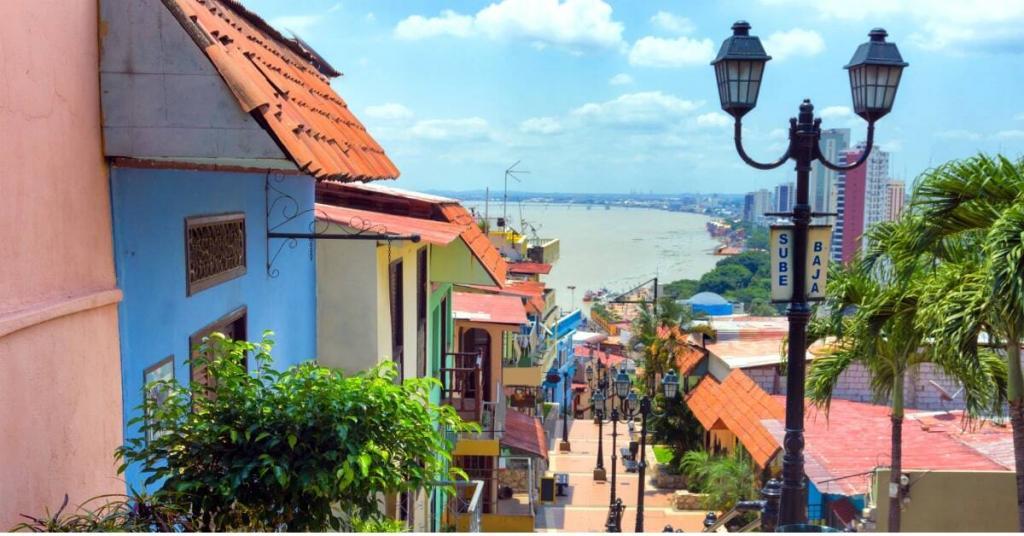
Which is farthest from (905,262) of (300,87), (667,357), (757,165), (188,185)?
(667,357)

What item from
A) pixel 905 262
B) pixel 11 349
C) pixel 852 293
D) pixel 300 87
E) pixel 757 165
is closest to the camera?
pixel 11 349

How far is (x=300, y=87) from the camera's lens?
603cm

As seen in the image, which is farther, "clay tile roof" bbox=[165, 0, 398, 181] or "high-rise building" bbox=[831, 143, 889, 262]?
"high-rise building" bbox=[831, 143, 889, 262]

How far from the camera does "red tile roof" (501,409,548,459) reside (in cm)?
1859

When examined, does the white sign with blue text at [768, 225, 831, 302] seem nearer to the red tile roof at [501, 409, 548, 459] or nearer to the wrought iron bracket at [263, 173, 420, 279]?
the wrought iron bracket at [263, 173, 420, 279]

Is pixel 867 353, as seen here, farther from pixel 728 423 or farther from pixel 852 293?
pixel 728 423

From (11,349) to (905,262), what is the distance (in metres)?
6.86

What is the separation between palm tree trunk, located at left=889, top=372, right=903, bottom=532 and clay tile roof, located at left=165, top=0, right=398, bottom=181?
6632 millimetres

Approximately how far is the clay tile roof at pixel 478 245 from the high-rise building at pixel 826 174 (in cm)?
395

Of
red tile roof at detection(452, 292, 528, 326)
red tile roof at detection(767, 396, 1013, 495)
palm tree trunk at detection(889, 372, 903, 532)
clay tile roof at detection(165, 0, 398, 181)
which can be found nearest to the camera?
clay tile roof at detection(165, 0, 398, 181)

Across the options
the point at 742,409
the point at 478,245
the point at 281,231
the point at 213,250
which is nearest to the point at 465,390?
the point at 478,245

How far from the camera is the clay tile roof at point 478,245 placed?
12109 mm

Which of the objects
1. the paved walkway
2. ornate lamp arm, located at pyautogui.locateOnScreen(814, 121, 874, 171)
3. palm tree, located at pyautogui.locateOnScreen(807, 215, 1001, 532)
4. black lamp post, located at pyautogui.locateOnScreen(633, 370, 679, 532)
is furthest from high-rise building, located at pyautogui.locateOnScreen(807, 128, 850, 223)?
the paved walkway

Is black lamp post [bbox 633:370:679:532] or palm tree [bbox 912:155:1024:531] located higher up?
palm tree [bbox 912:155:1024:531]
